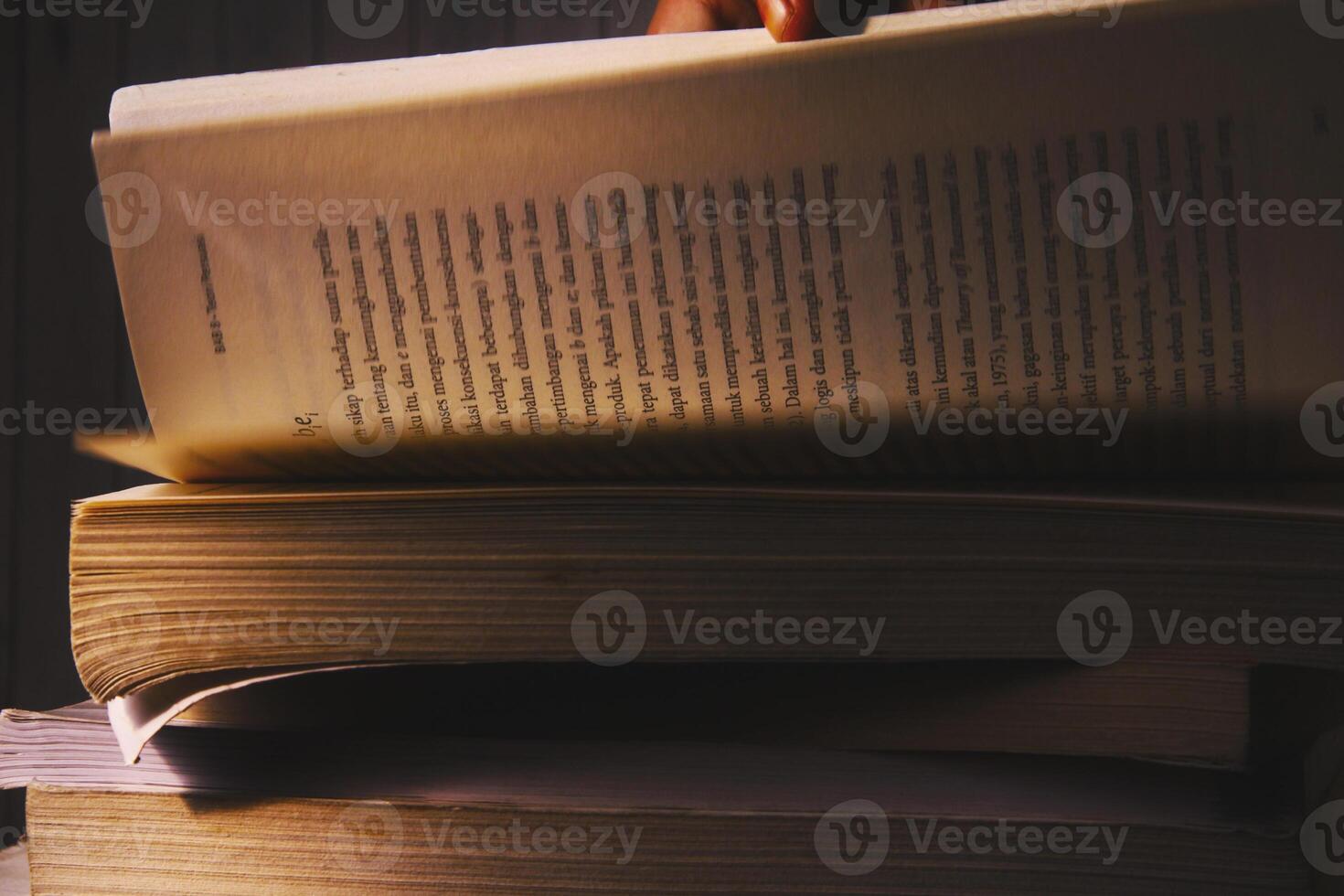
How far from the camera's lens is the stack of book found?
0.90 ft

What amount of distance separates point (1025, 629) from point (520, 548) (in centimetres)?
14

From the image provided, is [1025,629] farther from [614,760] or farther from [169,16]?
[169,16]

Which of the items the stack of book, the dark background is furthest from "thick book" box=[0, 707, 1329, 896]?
the dark background

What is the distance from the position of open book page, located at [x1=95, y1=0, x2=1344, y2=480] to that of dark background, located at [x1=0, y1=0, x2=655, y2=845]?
76cm

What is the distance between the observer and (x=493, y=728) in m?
0.34

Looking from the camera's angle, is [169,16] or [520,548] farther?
A: [169,16]

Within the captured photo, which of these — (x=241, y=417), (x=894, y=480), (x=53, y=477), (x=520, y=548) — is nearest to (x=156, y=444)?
(x=241, y=417)

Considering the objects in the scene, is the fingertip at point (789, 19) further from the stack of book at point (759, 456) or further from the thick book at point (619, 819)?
the thick book at point (619, 819)

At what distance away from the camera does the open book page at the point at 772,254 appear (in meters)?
0.28

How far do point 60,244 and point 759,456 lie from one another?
0.94 meters

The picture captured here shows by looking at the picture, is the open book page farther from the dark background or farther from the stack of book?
the dark background

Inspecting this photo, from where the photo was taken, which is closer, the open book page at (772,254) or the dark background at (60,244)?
the open book page at (772,254)

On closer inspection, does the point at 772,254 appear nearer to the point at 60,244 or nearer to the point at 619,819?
the point at 619,819

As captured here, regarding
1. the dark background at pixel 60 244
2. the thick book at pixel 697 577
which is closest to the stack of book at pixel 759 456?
the thick book at pixel 697 577
